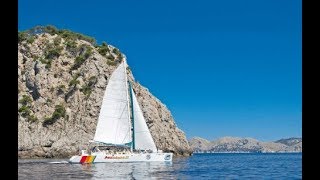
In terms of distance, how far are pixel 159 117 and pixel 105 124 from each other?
46805 millimetres

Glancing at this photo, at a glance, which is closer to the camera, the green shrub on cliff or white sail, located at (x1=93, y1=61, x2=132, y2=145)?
white sail, located at (x1=93, y1=61, x2=132, y2=145)

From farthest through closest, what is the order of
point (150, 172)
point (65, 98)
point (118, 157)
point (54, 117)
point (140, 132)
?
point (65, 98)
point (54, 117)
point (140, 132)
point (118, 157)
point (150, 172)

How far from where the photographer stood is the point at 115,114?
7062 centimetres

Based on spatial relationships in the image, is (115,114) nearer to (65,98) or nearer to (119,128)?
(119,128)

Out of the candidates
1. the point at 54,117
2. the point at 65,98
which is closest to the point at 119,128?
the point at 54,117

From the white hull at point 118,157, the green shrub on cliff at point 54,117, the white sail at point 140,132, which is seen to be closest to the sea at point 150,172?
the white hull at point 118,157

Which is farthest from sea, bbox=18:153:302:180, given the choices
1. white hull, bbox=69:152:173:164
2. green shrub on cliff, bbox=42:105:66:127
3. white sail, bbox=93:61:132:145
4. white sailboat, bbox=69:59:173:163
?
green shrub on cliff, bbox=42:105:66:127

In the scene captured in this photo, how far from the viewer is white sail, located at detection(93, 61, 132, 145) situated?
70312mm

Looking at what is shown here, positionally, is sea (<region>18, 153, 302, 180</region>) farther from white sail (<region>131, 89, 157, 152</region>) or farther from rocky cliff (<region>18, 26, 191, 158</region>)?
rocky cliff (<region>18, 26, 191, 158</region>)

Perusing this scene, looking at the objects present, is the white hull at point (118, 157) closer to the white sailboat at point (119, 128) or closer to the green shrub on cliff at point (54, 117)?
the white sailboat at point (119, 128)

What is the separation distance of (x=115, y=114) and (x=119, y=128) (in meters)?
2.28

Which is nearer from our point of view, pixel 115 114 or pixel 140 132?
pixel 115 114
